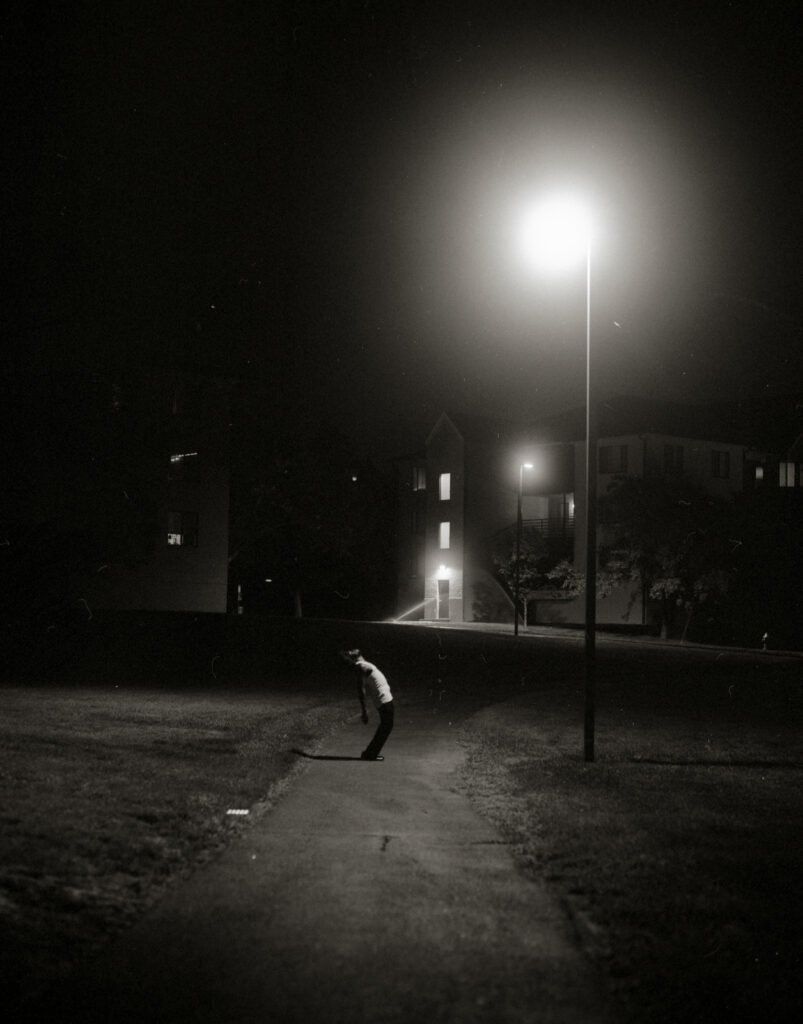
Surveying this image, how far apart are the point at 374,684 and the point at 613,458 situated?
4715 cm

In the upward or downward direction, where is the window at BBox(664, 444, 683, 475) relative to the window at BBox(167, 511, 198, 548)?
upward

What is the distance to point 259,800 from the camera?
11953mm

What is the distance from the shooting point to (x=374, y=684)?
15.1 m

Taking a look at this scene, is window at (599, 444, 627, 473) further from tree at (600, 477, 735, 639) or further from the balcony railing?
tree at (600, 477, 735, 639)

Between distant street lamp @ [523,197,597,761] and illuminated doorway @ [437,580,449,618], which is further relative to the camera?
illuminated doorway @ [437,580,449,618]

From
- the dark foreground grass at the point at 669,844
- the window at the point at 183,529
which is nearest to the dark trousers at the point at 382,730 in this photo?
the dark foreground grass at the point at 669,844

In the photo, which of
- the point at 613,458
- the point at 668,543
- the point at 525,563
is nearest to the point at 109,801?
the point at 668,543

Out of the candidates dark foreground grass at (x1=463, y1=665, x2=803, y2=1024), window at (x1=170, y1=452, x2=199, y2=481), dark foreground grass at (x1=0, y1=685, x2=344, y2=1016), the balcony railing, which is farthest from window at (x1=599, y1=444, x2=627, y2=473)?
dark foreground grass at (x1=0, y1=685, x2=344, y2=1016)

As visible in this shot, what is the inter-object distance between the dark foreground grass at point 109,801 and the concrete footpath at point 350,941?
0.33 meters

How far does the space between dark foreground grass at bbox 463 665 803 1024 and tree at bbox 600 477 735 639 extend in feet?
91.4

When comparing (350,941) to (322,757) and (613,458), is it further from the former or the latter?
(613,458)

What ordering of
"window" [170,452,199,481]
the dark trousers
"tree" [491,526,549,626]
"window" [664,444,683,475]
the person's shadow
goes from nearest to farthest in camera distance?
1. the dark trousers
2. the person's shadow
3. "window" [170,452,199,481]
4. "window" [664,444,683,475]
5. "tree" [491,526,549,626]

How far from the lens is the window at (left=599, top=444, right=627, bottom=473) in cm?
5988

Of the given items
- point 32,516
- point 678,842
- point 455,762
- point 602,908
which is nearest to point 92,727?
point 455,762
